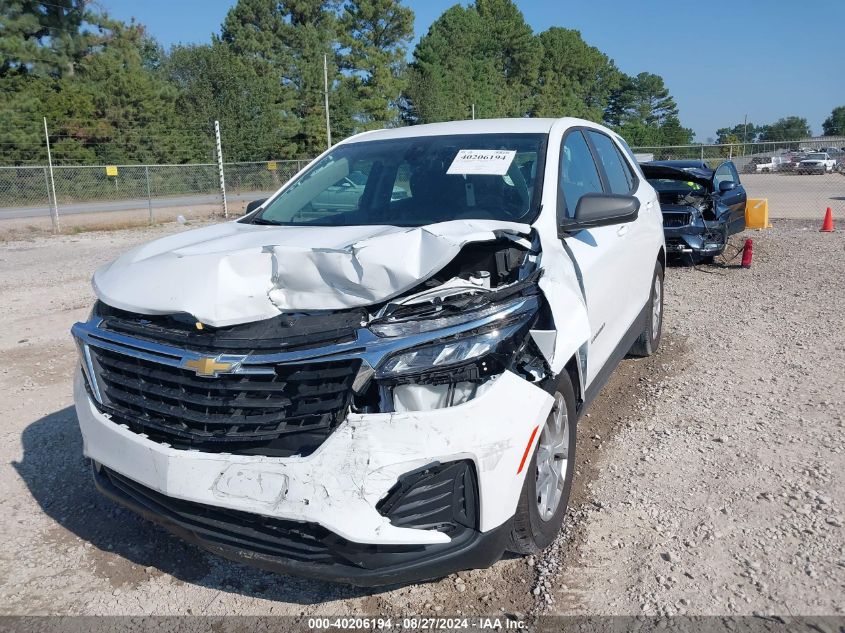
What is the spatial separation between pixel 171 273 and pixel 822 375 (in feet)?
15.3

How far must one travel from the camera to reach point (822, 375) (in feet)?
16.6

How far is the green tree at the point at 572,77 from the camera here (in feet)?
242

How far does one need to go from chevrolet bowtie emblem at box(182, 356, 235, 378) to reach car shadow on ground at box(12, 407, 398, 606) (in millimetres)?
1028

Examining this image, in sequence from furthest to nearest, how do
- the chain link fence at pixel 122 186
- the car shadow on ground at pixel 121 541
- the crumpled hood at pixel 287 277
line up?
the chain link fence at pixel 122 186, the car shadow on ground at pixel 121 541, the crumpled hood at pixel 287 277

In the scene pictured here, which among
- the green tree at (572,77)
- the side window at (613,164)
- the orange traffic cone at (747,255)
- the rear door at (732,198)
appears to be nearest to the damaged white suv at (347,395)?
the side window at (613,164)

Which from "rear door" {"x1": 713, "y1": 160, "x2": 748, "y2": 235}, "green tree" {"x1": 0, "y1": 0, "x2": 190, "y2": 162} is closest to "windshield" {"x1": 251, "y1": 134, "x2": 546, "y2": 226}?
"rear door" {"x1": 713, "y1": 160, "x2": 748, "y2": 235}

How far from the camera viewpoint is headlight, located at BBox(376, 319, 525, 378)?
2.28m

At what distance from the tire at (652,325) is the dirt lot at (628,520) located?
11 centimetres

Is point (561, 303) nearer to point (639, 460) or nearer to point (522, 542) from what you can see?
point (522, 542)

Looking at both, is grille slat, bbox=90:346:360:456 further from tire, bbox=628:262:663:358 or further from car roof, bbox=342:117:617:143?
tire, bbox=628:262:663:358

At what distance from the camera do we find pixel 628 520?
3.22 metres

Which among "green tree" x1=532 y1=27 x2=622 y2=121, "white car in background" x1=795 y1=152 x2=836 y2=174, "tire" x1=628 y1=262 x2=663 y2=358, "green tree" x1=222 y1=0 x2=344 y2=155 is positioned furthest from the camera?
"green tree" x1=532 y1=27 x2=622 y2=121

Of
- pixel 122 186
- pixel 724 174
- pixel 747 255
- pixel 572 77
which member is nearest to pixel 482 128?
pixel 747 255

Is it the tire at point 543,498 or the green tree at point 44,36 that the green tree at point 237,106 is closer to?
the green tree at point 44,36
